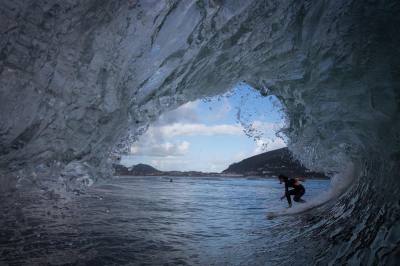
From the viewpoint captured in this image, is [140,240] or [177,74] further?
[140,240]

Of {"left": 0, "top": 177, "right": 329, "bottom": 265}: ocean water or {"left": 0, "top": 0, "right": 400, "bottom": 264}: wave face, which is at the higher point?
{"left": 0, "top": 0, "right": 400, "bottom": 264}: wave face

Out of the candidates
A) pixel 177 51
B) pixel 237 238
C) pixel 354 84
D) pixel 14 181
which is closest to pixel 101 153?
pixel 14 181

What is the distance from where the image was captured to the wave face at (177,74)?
3.67 meters

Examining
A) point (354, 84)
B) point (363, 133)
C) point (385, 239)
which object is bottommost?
point (385, 239)

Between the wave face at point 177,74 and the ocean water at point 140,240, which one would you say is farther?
the ocean water at point 140,240

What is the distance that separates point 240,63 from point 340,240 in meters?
4.11

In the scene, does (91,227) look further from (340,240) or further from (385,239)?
(385,239)

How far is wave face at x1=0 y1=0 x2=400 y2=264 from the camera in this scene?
3.67m

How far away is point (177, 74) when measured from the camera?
18.7 ft

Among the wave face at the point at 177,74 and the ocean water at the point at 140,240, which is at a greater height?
the wave face at the point at 177,74

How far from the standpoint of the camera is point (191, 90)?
6953 mm

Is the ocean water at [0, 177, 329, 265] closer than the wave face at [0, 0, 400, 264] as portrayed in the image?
No

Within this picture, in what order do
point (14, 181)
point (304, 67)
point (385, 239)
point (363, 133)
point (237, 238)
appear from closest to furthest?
1. point (385, 239)
2. point (14, 181)
3. point (304, 67)
4. point (363, 133)
5. point (237, 238)

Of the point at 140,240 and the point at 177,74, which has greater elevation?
the point at 177,74
